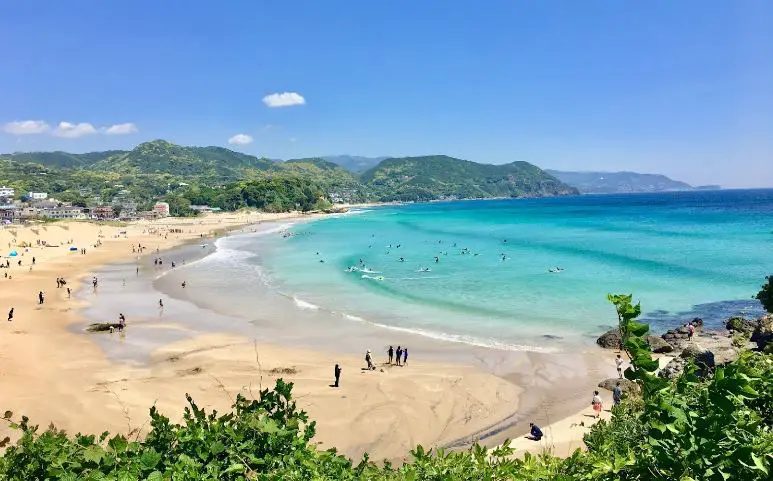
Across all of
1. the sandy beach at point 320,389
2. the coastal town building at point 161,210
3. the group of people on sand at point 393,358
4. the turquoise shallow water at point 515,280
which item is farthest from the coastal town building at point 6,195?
the group of people on sand at point 393,358

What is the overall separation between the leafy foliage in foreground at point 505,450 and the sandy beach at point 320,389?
6762 millimetres

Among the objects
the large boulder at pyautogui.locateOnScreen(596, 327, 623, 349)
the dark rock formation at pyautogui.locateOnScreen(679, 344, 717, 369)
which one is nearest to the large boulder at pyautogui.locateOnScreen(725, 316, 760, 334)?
the large boulder at pyautogui.locateOnScreen(596, 327, 623, 349)

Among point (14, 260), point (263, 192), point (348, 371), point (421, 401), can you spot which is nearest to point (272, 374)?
point (348, 371)

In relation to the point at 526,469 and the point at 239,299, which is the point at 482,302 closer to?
the point at 239,299

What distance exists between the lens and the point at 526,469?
4.51 m

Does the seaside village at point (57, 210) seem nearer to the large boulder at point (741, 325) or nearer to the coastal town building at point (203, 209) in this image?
the coastal town building at point (203, 209)

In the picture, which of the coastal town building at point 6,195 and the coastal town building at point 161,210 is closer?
the coastal town building at point 6,195

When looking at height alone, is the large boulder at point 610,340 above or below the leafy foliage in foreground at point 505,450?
below

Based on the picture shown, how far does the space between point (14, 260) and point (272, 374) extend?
47.8 m

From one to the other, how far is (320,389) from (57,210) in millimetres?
120413

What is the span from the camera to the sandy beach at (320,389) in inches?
620

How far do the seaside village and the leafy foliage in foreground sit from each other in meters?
106

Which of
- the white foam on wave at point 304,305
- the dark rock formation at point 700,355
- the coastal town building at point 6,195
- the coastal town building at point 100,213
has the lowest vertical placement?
the white foam on wave at point 304,305

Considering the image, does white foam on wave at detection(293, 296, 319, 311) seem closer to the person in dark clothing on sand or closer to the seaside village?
the person in dark clothing on sand
